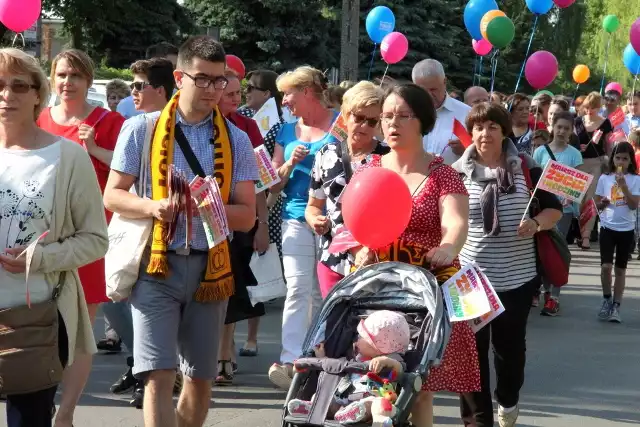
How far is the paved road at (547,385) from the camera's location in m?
7.52

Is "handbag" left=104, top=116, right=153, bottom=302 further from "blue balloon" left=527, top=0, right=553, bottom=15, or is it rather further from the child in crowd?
"blue balloon" left=527, top=0, right=553, bottom=15

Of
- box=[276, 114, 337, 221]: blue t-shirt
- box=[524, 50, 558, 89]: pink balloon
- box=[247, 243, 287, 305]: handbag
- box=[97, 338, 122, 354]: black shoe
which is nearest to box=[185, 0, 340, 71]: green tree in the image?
box=[524, 50, 558, 89]: pink balloon

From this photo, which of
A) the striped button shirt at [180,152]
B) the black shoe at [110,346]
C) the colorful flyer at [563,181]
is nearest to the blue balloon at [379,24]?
the black shoe at [110,346]

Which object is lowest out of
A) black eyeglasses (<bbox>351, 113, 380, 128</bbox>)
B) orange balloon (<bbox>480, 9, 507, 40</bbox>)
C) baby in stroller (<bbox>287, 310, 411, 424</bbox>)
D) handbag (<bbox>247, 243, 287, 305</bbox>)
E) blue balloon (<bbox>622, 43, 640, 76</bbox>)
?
handbag (<bbox>247, 243, 287, 305</bbox>)

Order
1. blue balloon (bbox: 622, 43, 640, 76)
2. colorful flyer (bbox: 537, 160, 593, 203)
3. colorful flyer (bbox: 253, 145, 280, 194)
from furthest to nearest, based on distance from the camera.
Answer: blue balloon (bbox: 622, 43, 640, 76)
colorful flyer (bbox: 253, 145, 280, 194)
colorful flyer (bbox: 537, 160, 593, 203)

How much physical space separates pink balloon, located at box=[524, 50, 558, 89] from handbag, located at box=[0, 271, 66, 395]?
1503 cm

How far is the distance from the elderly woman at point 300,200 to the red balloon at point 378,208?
95.8 inches

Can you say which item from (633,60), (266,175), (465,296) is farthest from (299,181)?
(633,60)

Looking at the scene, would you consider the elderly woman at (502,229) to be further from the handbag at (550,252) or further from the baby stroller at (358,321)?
the baby stroller at (358,321)

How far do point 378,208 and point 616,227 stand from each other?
7.51 metres

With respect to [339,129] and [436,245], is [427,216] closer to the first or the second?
[436,245]

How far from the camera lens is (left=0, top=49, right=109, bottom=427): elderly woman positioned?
454cm

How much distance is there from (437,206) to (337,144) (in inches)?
62.7

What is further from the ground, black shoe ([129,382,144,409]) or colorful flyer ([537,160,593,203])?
colorful flyer ([537,160,593,203])
